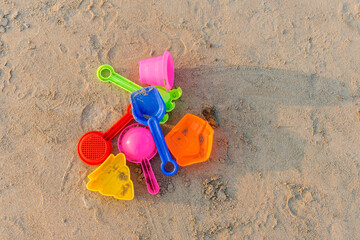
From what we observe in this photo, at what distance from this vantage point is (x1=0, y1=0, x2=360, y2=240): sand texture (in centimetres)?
187

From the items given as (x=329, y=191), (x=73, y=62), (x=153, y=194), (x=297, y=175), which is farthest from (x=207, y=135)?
(x=73, y=62)

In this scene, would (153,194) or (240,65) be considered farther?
(240,65)

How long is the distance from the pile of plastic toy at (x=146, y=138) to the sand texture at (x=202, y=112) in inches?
3.2

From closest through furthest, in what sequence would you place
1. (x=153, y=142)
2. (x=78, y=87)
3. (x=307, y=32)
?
(x=153, y=142) → (x=78, y=87) → (x=307, y=32)

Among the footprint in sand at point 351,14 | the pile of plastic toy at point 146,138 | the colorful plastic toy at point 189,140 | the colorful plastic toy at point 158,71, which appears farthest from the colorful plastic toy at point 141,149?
the footprint in sand at point 351,14

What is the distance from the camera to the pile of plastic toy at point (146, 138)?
179cm

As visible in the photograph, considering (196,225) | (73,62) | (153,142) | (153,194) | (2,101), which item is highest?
(73,62)

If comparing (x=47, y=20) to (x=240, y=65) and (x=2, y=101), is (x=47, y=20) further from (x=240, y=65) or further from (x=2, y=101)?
(x=240, y=65)

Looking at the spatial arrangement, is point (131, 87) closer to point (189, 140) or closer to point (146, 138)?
point (146, 138)

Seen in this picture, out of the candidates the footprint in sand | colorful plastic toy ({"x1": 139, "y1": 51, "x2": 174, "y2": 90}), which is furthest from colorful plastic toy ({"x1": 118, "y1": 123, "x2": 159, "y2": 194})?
the footprint in sand

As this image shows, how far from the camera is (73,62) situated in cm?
201

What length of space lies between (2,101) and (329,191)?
2.38 meters

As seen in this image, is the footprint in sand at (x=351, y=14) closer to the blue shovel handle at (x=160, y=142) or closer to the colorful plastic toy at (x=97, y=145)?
the blue shovel handle at (x=160, y=142)

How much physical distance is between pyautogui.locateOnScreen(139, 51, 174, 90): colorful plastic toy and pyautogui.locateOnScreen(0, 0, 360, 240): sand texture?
0.12 meters
